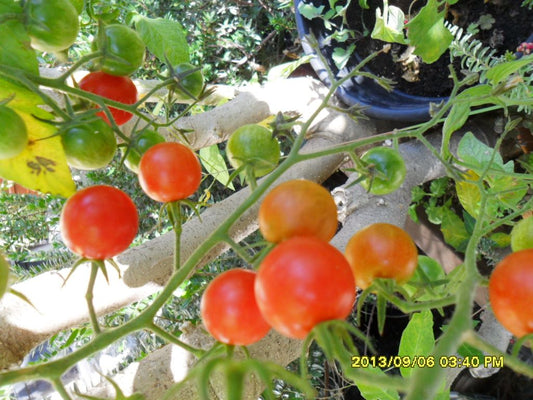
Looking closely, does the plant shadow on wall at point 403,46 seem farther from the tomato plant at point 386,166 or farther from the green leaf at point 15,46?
the green leaf at point 15,46

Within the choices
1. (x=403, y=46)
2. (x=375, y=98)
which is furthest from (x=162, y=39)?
(x=403, y=46)

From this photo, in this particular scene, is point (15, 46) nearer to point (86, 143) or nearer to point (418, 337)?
point (86, 143)

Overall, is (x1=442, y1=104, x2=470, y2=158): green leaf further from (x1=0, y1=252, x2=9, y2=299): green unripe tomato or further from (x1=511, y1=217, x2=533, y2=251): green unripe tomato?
(x1=0, y1=252, x2=9, y2=299): green unripe tomato

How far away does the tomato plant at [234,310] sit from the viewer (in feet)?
0.82

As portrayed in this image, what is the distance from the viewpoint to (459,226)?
896 millimetres

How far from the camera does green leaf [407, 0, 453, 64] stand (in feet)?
2.01

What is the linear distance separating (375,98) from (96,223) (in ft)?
2.21

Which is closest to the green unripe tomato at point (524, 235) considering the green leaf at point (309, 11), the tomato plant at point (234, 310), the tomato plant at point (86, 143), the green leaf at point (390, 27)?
the tomato plant at point (234, 310)

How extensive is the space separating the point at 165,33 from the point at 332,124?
341 millimetres

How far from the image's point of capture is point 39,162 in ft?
1.11

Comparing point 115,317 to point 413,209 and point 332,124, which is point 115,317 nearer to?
point 332,124

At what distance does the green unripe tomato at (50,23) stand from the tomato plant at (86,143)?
0.06 meters

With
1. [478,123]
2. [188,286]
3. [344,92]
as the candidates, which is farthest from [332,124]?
[188,286]

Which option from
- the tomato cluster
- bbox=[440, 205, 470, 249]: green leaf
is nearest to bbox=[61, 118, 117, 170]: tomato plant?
the tomato cluster
